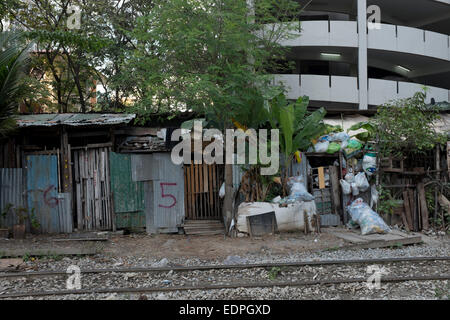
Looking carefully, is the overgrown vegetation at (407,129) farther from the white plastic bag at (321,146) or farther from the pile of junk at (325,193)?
the white plastic bag at (321,146)

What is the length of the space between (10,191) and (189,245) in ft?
17.3

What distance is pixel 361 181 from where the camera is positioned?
9.43 meters

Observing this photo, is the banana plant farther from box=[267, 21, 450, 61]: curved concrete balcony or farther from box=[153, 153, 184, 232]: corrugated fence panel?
box=[267, 21, 450, 61]: curved concrete balcony

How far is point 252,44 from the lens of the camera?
28.2ft

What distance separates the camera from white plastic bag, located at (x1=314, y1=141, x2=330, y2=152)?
984cm

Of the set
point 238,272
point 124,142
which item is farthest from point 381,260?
point 124,142

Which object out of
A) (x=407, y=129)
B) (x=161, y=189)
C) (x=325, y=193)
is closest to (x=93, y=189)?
(x=161, y=189)

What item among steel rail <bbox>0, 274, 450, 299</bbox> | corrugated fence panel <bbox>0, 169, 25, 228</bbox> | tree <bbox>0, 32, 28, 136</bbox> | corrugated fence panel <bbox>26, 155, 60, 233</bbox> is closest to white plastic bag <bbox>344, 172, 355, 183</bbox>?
steel rail <bbox>0, 274, 450, 299</bbox>

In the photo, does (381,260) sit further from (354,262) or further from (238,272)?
(238,272)

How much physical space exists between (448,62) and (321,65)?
606cm

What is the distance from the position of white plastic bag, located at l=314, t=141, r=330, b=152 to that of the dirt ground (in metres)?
2.58

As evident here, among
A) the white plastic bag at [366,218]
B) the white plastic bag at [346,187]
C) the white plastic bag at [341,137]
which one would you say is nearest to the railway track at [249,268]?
the white plastic bag at [366,218]

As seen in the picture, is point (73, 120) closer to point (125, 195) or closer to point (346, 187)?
point (125, 195)

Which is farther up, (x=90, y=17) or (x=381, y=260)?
(x=90, y=17)
